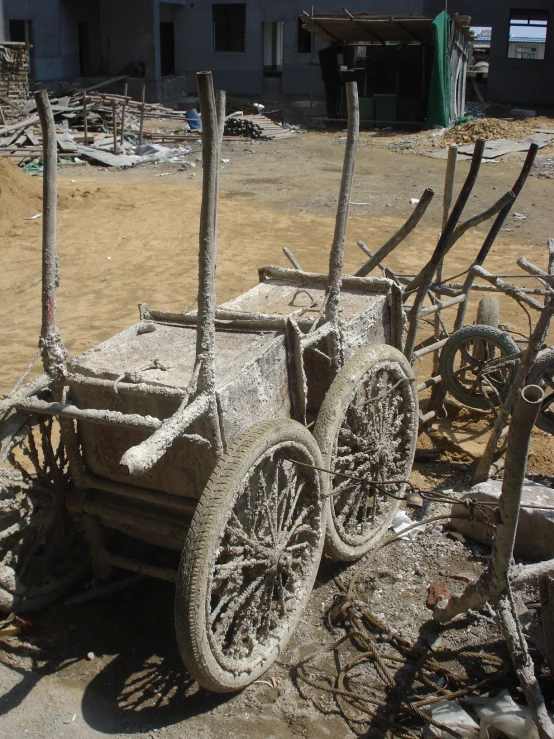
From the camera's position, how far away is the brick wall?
19062mm

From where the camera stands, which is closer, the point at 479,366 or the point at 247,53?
the point at 479,366

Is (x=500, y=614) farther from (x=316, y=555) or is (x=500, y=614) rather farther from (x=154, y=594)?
(x=154, y=594)

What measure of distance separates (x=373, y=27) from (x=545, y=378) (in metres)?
18.1

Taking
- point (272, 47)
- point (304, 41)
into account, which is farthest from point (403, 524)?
point (272, 47)

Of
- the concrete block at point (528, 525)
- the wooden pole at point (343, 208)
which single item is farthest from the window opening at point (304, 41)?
the concrete block at point (528, 525)

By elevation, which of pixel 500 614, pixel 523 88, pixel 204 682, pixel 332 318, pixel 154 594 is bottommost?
pixel 154 594

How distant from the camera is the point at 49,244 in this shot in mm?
3189

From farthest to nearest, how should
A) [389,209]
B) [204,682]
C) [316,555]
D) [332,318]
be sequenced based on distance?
[389,209] < [332,318] < [316,555] < [204,682]

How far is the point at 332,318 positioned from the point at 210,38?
85.5 feet

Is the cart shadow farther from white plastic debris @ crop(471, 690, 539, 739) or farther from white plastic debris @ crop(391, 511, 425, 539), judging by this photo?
white plastic debris @ crop(391, 511, 425, 539)

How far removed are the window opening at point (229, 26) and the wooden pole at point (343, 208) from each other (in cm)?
2588

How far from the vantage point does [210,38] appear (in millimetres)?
26953

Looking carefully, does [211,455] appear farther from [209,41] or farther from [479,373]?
[209,41]

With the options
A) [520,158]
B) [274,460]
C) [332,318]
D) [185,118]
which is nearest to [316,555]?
[274,460]
